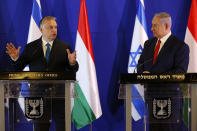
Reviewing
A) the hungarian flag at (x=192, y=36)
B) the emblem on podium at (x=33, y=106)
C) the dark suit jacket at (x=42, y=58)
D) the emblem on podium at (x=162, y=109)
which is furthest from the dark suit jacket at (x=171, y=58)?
the emblem on podium at (x=33, y=106)

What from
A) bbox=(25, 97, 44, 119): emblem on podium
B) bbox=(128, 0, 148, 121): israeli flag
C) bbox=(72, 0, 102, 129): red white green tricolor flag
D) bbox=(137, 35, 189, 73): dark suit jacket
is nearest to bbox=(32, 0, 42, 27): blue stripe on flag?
bbox=(72, 0, 102, 129): red white green tricolor flag

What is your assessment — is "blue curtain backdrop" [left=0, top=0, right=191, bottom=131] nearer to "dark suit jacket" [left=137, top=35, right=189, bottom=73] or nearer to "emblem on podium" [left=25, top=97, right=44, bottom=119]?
"dark suit jacket" [left=137, top=35, right=189, bottom=73]

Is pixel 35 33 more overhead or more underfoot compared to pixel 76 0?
more underfoot

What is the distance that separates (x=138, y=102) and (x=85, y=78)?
229 cm

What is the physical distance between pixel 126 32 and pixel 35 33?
1.37 metres

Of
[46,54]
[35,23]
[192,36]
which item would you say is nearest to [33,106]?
[46,54]

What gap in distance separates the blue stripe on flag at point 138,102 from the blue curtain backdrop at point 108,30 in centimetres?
251

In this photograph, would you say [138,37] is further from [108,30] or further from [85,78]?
[85,78]

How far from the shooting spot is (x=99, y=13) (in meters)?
5.14

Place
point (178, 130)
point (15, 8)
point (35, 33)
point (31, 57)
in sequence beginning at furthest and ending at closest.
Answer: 1. point (15, 8)
2. point (35, 33)
3. point (31, 57)
4. point (178, 130)

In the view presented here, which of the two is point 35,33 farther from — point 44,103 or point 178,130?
point 178,130

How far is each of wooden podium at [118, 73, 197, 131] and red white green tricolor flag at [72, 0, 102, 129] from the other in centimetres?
214

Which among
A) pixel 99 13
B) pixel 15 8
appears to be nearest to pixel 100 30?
pixel 99 13

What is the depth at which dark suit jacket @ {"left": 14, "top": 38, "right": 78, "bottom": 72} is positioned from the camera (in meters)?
3.91
